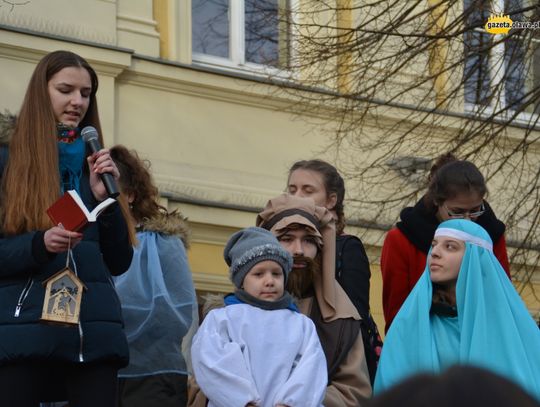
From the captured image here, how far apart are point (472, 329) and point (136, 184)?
5.39 ft

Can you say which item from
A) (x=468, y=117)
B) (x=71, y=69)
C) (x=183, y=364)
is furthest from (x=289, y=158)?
(x=71, y=69)

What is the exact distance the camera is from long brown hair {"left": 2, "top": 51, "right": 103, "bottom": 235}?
4785 millimetres

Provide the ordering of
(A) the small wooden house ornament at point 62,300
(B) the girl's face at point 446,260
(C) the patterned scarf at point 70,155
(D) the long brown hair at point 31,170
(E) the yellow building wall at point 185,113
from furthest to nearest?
(E) the yellow building wall at point 185,113 → (B) the girl's face at point 446,260 → (C) the patterned scarf at point 70,155 → (D) the long brown hair at point 31,170 → (A) the small wooden house ornament at point 62,300

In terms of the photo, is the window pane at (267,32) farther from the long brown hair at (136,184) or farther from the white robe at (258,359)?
the white robe at (258,359)

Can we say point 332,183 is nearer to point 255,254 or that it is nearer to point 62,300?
point 255,254

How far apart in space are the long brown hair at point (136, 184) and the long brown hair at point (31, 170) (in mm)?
1210

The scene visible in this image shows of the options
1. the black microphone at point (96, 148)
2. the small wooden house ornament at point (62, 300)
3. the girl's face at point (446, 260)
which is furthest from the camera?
the girl's face at point (446, 260)

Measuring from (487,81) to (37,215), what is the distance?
7.44m

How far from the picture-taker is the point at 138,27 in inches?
493

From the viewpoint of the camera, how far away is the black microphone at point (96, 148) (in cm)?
462

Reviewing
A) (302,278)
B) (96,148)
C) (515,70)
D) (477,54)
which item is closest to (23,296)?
(96,148)

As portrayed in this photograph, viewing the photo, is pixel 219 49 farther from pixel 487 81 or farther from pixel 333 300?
pixel 333 300

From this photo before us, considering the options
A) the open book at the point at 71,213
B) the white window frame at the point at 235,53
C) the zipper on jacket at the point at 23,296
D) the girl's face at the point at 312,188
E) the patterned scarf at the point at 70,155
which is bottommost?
the zipper on jacket at the point at 23,296

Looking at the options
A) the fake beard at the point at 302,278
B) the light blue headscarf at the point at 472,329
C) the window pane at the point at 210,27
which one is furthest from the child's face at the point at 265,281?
the window pane at the point at 210,27
